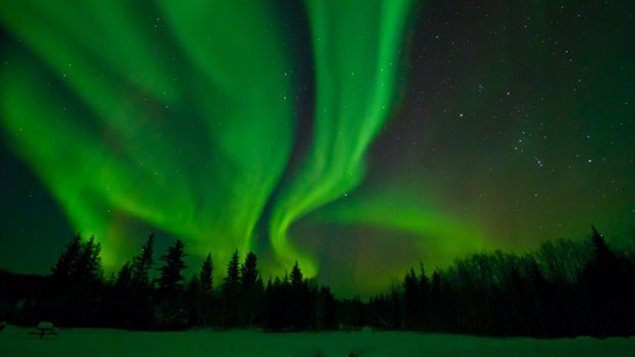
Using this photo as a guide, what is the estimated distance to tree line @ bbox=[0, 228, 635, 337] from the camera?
35.8m

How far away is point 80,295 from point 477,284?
187 feet

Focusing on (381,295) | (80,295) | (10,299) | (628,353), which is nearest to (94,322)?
(80,295)

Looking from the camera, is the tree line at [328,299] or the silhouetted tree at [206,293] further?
the silhouetted tree at [206,293]

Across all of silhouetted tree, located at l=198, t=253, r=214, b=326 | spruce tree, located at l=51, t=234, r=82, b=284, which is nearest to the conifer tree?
silhouetted tree, located at l=198, t=253, r=214, b=326

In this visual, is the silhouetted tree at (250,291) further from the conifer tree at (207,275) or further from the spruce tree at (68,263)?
the spruce tree at (68,263)

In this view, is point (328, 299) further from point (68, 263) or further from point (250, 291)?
point (68, 263)

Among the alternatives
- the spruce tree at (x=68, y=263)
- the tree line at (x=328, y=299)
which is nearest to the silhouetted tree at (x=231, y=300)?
the tree line at (x=328, y=299)

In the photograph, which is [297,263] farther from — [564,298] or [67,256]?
[564,298]

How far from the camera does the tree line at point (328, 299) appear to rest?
117 ft

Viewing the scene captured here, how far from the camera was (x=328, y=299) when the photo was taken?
49.8m

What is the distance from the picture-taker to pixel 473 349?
13984mm

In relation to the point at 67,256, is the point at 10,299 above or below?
below

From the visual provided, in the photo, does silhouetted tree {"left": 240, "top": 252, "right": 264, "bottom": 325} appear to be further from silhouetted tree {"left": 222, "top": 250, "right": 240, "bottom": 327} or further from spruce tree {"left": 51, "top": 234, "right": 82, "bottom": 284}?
spruce tree {"left": 51, "top": 234, "right": 82, "bottom": 284}

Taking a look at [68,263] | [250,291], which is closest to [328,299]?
[250,291]
